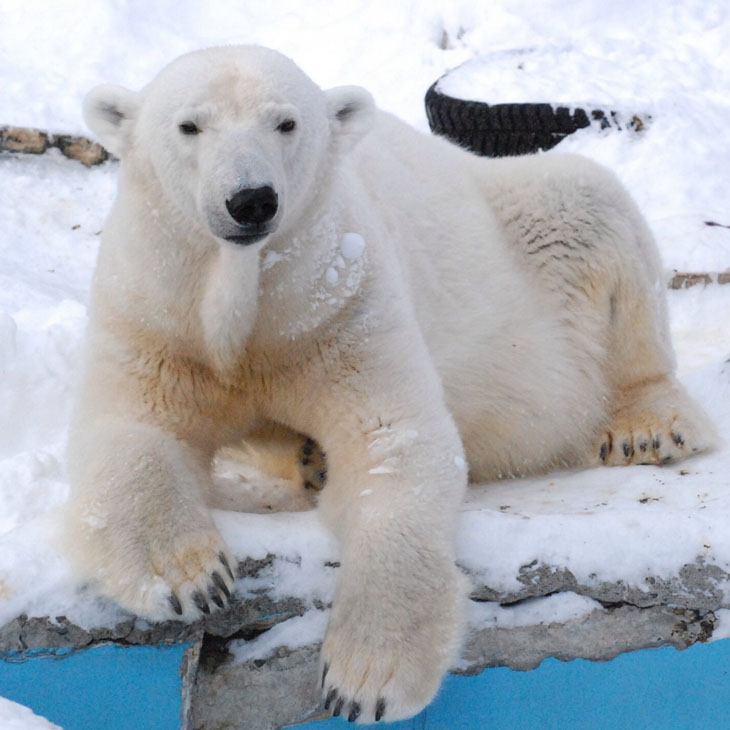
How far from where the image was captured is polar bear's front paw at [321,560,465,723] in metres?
2.06

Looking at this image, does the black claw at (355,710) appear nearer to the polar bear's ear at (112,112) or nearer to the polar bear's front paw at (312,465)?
the polar bear's front paw at (312,465)

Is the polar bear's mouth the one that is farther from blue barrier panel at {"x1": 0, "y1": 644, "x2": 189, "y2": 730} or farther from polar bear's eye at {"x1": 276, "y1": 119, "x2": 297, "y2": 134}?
blue barrier panel at {"x1": 0, "y1": 644, "x2": 189, "y2": 730}

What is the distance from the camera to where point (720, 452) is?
3.18m

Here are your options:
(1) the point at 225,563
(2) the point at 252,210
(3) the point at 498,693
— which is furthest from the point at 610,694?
(2) the point at 252,210

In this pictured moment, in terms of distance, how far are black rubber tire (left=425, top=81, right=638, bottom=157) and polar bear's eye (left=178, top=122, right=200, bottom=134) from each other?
4556 mm

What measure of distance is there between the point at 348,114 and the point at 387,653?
4.16 feet

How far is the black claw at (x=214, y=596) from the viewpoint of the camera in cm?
217

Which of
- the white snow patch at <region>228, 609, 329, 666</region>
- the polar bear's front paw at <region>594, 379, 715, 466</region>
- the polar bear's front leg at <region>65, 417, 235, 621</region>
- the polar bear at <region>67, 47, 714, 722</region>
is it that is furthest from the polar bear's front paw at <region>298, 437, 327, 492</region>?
the polar bear's front paw at <region>594, 379, 715, 466</region>

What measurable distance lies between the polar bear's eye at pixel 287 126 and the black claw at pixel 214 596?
964mm

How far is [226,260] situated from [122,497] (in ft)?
1.80

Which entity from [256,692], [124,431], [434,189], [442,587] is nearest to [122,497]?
[124,431]

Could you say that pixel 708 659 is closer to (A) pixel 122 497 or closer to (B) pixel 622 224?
(A) pixel 122 497

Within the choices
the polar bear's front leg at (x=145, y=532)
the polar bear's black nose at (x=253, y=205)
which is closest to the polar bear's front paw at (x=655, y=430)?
the polar bear's front leg at (x=145, y=532)

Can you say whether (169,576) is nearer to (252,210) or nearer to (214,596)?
(214,596)
